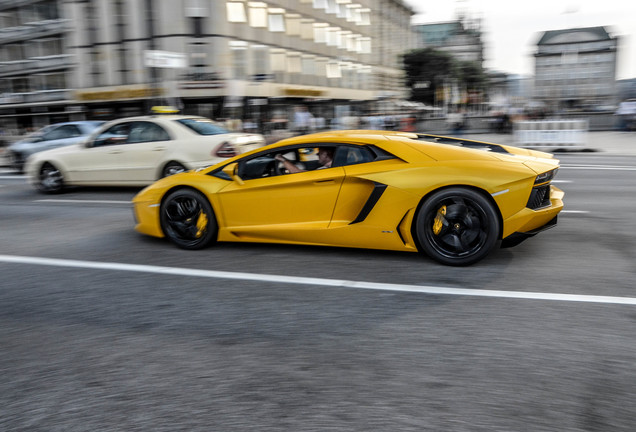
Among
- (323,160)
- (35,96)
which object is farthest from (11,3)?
(323,160)

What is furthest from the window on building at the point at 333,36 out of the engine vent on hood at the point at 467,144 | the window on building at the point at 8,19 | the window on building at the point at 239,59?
the engine vent on hood at the point at 467,144

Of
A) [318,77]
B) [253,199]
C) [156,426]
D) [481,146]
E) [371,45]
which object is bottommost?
[156,426]

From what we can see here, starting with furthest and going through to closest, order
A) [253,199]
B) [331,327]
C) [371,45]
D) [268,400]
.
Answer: [371,45] → [253,199] → [331,327] → [268,400]

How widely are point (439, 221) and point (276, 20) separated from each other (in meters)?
42.8

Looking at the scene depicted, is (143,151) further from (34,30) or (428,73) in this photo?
(428,73)

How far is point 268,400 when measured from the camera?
2785 millimetres

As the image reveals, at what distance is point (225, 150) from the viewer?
9945mm

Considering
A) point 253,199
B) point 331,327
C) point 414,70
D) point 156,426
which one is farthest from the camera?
point 414,70

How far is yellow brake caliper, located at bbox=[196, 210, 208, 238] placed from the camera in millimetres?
5871

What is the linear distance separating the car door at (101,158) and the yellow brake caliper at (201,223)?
5553 mm

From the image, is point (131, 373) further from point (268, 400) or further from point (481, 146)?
point (481, 146)

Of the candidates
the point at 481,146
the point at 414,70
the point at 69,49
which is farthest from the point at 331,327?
the point at 414,70

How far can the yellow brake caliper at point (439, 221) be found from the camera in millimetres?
4906

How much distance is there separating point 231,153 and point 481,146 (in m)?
5.26
